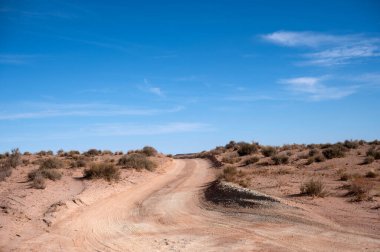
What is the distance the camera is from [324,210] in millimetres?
14266

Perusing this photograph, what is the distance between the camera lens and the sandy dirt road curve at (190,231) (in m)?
10.7

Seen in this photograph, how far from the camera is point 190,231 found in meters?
12.8

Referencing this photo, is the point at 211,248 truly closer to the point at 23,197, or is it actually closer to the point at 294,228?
the point at 294,228

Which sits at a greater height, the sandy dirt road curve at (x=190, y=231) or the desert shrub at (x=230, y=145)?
the desert shrub at (x=230, y=145)

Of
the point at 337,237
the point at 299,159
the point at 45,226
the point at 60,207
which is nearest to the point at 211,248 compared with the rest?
the point at 337,237

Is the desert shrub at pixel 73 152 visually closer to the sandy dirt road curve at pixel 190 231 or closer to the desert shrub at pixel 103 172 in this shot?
the desert shrub at pixel 103 172

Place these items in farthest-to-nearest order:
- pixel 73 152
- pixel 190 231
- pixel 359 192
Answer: pixel 73 152
pixel 359 192
pixel 190 231

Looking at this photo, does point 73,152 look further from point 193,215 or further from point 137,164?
point 193,215

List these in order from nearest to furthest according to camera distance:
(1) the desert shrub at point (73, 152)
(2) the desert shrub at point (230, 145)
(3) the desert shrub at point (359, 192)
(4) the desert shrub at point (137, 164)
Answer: (3) the desert shrub at point (359, 192) → (4) the desert shrub at point (137, 164) → (1) the desert shrub at point (73, 152) → (2) the desert shrub at point (230, 145)

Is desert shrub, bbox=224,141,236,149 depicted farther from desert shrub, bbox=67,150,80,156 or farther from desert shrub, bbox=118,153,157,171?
desert shrub, bbox=118,153,157,171

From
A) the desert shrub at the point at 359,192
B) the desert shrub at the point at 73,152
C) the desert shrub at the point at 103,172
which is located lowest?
the desert shrub at the point at 359,192

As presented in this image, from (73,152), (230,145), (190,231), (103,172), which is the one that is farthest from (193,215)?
(230,145)

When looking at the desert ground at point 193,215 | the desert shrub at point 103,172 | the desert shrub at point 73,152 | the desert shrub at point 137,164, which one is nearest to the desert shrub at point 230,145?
the desert shrub at point 73,152

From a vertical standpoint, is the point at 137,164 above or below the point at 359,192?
above
